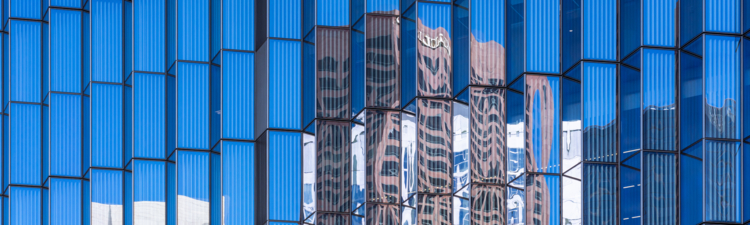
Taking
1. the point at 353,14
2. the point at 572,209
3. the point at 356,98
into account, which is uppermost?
the point at 353,14

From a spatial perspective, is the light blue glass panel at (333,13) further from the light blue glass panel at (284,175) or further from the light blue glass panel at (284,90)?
the light blue glass panel at (284,175)

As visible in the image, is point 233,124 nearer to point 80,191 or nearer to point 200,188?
point 200,188

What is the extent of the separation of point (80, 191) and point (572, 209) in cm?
2142

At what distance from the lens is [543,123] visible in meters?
30.3

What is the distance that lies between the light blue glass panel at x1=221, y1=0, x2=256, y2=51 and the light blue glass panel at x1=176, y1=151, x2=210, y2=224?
347 centimetres

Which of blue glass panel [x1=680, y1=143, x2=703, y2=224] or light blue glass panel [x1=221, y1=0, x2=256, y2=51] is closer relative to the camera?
blue glass panel [x1=680, y1=143, x2=703, y2=224]

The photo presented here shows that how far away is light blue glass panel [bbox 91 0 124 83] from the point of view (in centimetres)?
4384

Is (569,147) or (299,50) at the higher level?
(299,50)

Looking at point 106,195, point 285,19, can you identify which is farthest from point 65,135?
point 285,19

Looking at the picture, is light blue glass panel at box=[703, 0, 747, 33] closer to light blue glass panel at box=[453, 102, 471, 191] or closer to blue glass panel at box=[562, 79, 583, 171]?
blue glass panel at box=[562, 79, 583, 171]

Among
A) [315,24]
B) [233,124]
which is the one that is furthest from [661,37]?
[233,124]

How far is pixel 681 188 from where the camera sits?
2778cm

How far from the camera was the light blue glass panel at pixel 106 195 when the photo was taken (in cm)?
4219

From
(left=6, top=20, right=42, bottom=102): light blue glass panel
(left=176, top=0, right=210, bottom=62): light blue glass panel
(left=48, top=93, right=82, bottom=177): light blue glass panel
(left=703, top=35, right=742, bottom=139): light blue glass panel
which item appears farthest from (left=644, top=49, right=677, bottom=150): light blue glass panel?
(left=6, top=20, right=42, bottom=102): light blue glass panel
